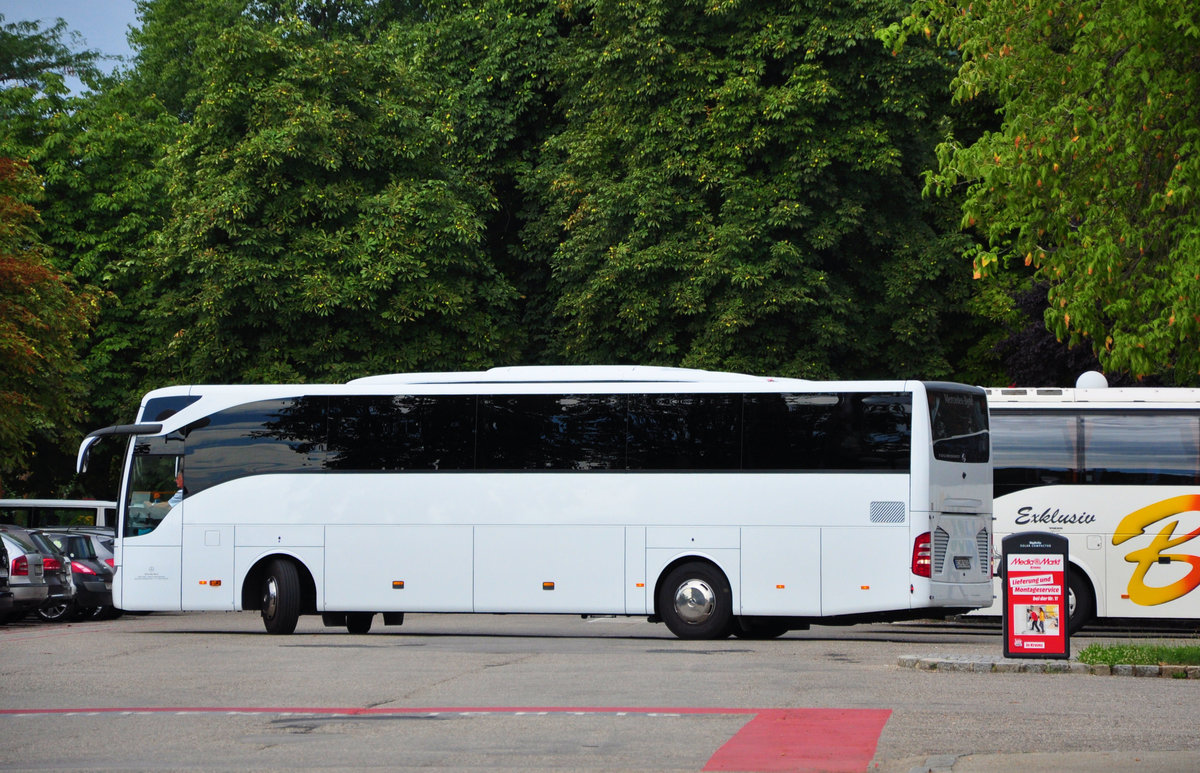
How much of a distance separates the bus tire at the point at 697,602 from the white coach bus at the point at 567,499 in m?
0.03

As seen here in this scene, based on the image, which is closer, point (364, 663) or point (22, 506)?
point (364, 663)

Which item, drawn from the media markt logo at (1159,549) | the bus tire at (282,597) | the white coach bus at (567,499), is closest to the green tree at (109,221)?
the white coach bus at (567,499)

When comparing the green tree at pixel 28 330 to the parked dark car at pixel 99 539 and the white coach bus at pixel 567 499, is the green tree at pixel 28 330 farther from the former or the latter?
the white coach bus at pixel 567 499

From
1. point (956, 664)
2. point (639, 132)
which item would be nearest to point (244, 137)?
point (639, 132)

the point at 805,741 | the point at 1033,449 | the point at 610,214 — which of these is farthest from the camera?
the point at 610,214

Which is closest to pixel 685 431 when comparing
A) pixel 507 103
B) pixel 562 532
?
pixel 562 532

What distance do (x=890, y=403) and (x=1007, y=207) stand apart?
12.0 feet

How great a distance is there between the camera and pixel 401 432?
22.9 metres

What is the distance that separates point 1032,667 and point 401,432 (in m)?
10.2

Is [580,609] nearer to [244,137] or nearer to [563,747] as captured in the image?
[563,747]

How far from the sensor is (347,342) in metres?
34.9

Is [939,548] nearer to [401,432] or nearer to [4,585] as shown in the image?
[401,432]

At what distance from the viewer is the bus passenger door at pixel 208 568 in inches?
910

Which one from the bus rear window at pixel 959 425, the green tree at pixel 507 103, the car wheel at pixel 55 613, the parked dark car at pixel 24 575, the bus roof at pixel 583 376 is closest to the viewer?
the bus rear window at pixel 959 425
